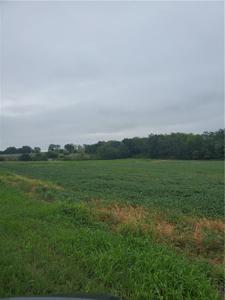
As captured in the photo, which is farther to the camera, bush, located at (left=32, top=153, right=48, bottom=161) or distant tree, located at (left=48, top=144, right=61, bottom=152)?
distant tree, located at (left=48, top=144, right=61, bottom=152)

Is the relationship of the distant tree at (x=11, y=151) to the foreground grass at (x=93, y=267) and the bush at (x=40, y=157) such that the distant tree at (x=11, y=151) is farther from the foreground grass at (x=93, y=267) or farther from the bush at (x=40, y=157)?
the foreground grass at (x=93, y=267)

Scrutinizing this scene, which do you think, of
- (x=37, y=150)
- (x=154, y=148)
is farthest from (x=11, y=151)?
(x=154, y=148)

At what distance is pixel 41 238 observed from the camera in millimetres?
8164

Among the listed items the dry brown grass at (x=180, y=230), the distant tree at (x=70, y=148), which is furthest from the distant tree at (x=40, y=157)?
the dry brown grass at (x=180, y=230)

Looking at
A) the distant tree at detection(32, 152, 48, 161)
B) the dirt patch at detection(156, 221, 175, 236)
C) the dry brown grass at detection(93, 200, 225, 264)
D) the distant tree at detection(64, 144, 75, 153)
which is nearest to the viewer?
the dry brown grass at detection(93, 200, 225, 264)

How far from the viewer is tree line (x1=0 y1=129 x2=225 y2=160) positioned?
92.1 m

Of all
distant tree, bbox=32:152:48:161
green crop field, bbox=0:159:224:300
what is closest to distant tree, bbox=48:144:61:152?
distant tree, bbox=32:152:48:161

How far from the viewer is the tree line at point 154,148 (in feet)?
302

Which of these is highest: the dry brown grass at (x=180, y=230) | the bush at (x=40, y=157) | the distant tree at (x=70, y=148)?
the distant tree at (x=70, y=148)

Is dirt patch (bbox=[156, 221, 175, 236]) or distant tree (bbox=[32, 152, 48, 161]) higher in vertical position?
distant tree (bbox=[32, 152, 48, 161])

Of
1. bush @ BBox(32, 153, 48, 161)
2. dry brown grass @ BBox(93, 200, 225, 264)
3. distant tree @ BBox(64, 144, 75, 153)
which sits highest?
distant tree @ BBox(64, 144, 75, 153)

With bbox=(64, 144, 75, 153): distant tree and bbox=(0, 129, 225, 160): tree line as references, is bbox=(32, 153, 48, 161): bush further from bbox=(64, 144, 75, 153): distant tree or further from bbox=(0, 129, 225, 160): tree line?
bbox=(64, 144, 75, 153): distant tree

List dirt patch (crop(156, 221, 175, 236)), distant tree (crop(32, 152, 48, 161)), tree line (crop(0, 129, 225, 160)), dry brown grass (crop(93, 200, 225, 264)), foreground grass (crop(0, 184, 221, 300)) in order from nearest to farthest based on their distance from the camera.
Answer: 1. foreground grass (crop(0, 184, 221, 300))
2. dry brown grass (crop(93, 200, 225, 264))
3. dirt patch (crop(156, 221, 175, 236))
4. tree line (crop(0, 129, 225, 160))
5. distant tree (crop(32, 152, 48, 161))

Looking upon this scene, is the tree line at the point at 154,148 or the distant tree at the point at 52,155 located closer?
the tree line at the point at 154,148
